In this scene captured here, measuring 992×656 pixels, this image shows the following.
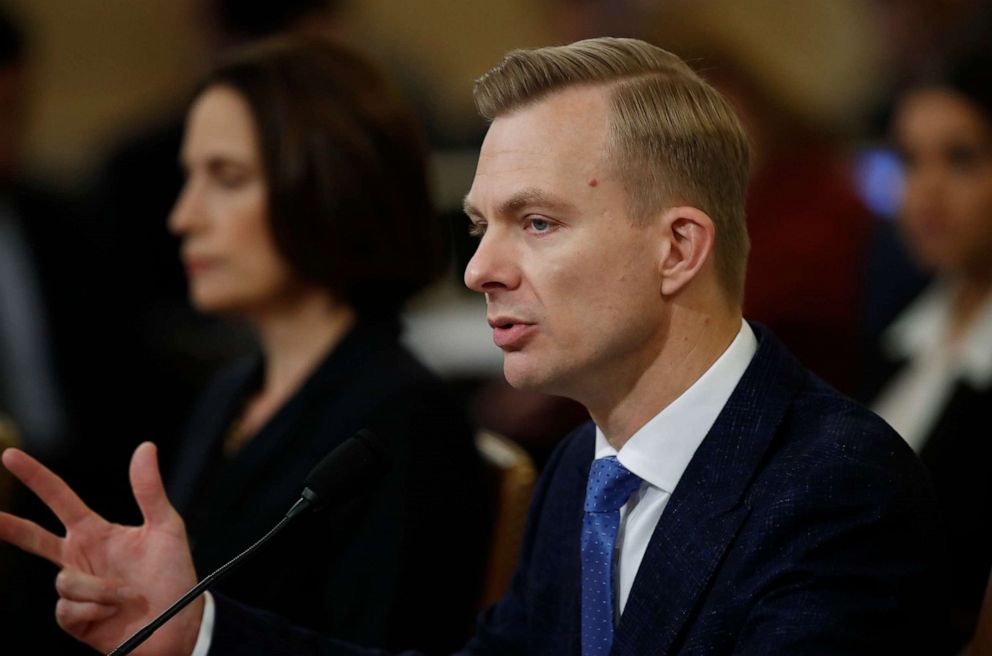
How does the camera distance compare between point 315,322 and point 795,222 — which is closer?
point 315,322

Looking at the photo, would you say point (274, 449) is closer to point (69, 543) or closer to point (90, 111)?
point (69, 543)

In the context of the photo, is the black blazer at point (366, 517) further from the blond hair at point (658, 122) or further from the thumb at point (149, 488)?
the blond hair at point (658, 122)

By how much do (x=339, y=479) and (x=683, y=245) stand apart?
0.49m

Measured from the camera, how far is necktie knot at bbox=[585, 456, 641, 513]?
63.5 inches

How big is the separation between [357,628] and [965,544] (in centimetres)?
127

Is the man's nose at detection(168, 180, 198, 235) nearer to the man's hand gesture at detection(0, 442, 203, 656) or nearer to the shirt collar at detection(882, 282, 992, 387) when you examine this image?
the man's hand gesture at detection(0, 442, 203, 656)

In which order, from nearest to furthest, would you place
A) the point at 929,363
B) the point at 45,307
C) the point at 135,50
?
the point at 929,363 < the point at 45,307 < the point at 135,50

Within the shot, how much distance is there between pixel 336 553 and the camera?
2264 mm

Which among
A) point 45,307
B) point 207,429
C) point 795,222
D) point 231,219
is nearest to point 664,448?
point 231,219

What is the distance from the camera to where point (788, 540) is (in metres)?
1.45

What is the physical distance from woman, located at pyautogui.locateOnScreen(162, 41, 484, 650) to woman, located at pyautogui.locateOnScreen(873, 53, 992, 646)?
1.17 metres

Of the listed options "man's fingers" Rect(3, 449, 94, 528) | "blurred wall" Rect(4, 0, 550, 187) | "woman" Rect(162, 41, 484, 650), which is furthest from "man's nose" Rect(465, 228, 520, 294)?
"blurred wall" Rect(4, 0, 550, 187)

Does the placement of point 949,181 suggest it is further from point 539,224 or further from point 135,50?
point 135,50

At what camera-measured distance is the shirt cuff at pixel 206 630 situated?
1732 millimetres
